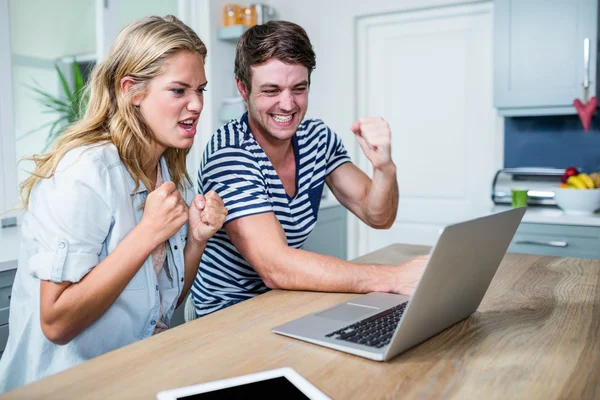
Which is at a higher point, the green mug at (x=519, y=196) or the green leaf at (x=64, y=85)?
the green leaf at (x=64, y=85)

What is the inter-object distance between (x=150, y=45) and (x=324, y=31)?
301 centimetres

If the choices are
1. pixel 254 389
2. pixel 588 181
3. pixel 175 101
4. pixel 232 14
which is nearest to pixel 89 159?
pixel 175 101

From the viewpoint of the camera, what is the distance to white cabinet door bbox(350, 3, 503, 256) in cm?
362

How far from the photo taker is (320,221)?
3420mm

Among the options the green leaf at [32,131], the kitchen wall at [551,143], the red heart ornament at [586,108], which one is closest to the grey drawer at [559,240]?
the red heart ornament at [586,108]

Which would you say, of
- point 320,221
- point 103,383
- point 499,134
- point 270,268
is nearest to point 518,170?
point 499,134

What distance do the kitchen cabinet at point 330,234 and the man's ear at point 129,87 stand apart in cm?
209

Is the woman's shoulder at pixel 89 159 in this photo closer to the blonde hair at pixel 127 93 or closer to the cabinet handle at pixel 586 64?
the blonde hair at pixel 127 93

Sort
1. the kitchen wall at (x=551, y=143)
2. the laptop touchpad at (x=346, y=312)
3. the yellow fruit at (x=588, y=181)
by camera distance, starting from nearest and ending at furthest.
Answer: the laptop touchpad at (x=346, y=312) → the yellow fruit at (x=588, y=181) → the kitchen wall at (x=551, y=143)

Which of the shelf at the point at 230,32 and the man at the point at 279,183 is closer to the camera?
the man at the point at 279,183

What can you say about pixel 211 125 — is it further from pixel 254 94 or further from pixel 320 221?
pixel 254 94

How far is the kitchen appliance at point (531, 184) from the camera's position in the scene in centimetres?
310

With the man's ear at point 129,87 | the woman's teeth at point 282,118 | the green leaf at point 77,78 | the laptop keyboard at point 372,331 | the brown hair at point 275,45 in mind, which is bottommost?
the laptop keyboard at point 372,331

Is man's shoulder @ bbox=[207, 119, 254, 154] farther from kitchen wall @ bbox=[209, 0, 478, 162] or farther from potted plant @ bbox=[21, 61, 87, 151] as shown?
kitchen wall @ bbox=[209, 0, 478, 162]
